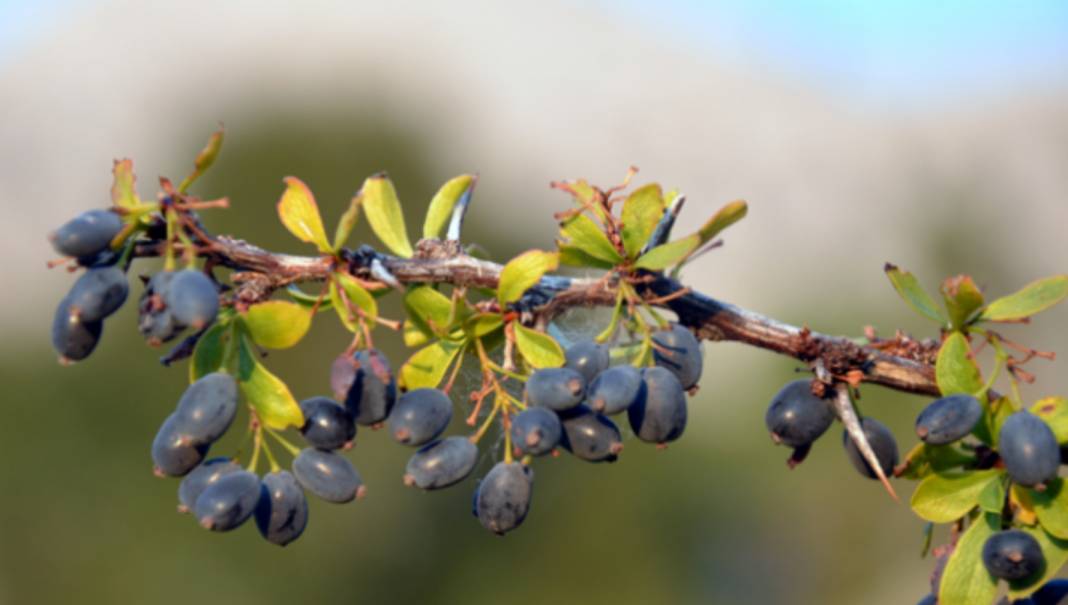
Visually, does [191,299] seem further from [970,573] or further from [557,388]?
[970,573]

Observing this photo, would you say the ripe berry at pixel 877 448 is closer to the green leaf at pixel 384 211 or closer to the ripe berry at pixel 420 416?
the ripe berry at pixel 420 416

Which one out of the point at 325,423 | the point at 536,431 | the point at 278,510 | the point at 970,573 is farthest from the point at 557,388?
the point at 970,573

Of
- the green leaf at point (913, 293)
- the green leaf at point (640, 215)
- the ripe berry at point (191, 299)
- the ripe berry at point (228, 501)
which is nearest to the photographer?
the ripe berry at point (191, 299)

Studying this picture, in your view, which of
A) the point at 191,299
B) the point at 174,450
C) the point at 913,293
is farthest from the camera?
the point at 913,293


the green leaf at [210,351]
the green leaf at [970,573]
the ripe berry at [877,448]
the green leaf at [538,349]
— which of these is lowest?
the green leaf at [970,573]

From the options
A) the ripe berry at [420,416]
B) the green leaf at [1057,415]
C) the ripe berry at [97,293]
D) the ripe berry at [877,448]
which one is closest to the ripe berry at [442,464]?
the ripe berry at [420,416]

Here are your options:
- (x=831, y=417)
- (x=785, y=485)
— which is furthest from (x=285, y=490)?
(x=785, y=485)

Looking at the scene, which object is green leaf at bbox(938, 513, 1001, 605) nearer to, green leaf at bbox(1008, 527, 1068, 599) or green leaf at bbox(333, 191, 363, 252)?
green leaf at bbox(1008, 527, 1068, 599)
